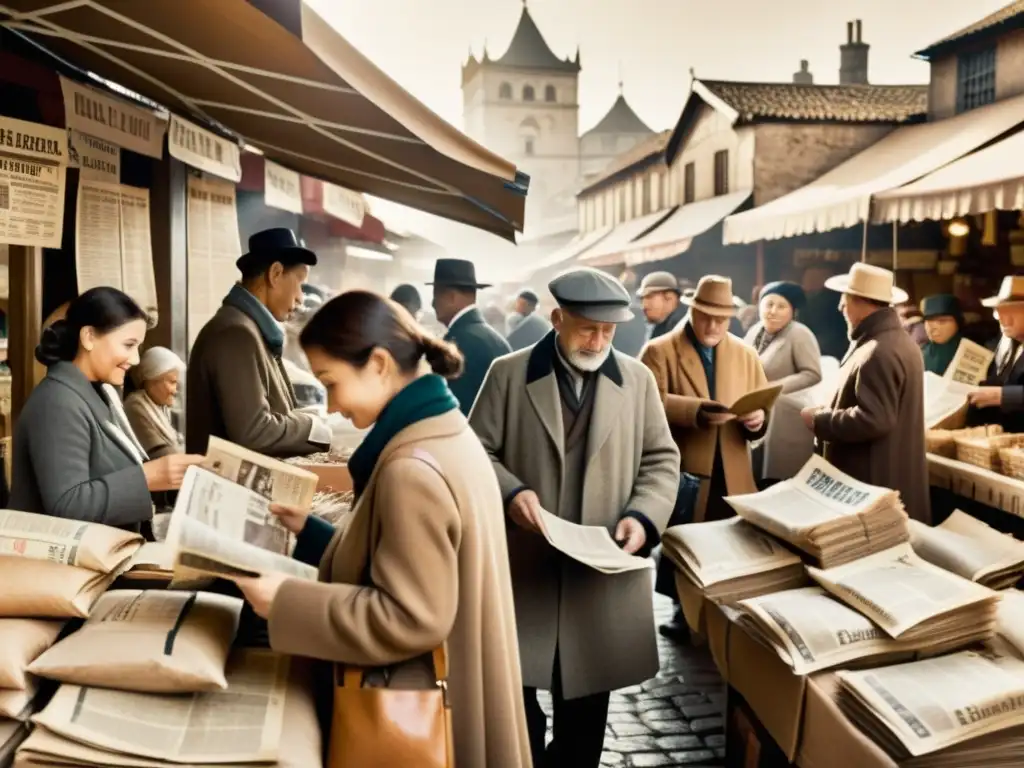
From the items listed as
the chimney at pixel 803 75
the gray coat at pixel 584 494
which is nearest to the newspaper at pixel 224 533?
the gray coat at pixel 584 494

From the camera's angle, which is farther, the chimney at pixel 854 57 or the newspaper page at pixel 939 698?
the chimney at pixel 854 57

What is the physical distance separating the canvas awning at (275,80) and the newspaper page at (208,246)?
1.11 metres

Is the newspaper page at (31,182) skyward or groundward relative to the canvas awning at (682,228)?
groundward

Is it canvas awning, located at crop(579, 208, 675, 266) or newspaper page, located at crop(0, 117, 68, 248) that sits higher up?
canvas awning, located at crop(579, 208, 675, 266)

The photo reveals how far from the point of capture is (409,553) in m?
1.89

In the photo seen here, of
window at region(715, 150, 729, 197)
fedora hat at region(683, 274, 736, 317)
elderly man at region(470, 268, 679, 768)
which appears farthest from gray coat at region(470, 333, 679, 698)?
window at region(715, 150, 729, 197)

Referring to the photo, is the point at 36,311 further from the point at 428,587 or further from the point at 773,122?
the point at 773,122

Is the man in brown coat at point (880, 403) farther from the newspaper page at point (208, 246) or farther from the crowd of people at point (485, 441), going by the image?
the newspaper page at point (208, 246)

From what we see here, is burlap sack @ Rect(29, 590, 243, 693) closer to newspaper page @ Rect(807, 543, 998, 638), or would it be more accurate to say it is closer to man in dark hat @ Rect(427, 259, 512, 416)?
newspaper page @ Rect(807, 543, 998, 638)

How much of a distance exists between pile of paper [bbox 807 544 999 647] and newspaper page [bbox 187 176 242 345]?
467cm

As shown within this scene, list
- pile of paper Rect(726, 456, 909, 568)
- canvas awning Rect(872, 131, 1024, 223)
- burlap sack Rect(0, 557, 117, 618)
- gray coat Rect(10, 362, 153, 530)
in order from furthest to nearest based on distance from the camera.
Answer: canvas awning Rect(872, 131, 1024, 223), pile of paper Rect(726, 456, 909, 568), gray coat Rect(10, 362, 153, 530), burlap sack Rect(0, 557, 117, 618)

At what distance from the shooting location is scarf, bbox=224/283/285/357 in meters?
3.68

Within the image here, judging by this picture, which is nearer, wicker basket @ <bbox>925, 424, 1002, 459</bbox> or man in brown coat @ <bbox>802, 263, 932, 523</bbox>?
man in brown coat @ <bbox>802, 263, 932, 523</bbox>

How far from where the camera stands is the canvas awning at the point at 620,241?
21875 mm
